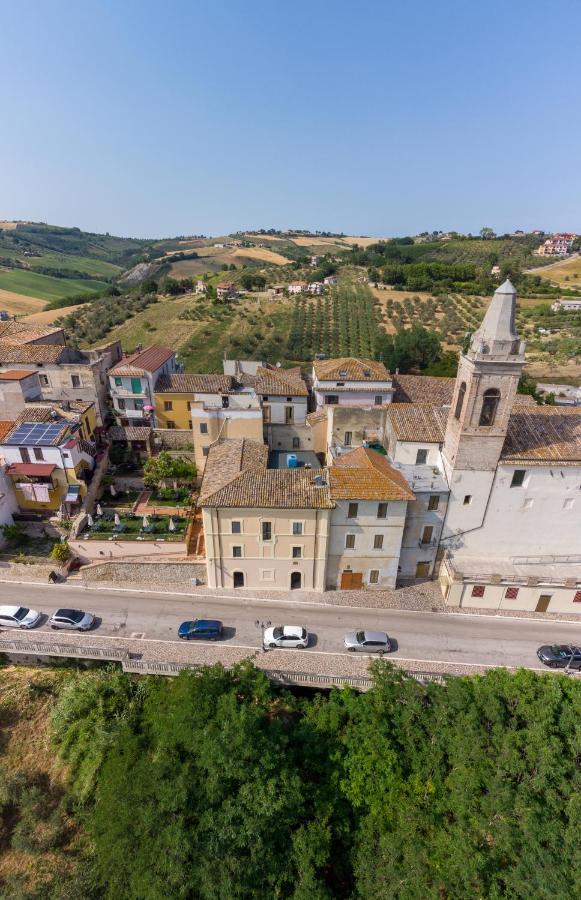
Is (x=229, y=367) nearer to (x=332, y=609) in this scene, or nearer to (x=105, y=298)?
(x=332, y=609)

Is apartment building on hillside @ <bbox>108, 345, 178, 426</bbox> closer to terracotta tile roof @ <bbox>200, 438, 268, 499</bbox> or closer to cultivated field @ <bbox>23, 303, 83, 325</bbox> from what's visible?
terracotta tile roof @ <bbox>200, 438, 268, 499</bbox>

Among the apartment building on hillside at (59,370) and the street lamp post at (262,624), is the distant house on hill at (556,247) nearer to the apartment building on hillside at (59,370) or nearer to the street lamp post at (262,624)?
the apartment building on hillside at (59,370)

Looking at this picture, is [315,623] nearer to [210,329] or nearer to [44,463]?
[44,463]

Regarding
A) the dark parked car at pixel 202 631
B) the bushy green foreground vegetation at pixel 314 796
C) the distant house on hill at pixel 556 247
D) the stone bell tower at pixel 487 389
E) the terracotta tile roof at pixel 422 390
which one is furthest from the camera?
the distant house on hill at pixel 556 247

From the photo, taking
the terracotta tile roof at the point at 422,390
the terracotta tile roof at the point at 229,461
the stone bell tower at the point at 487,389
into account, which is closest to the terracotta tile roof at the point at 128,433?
the terracotta tile roof at the point at 229,461

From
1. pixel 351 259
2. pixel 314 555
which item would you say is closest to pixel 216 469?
pixel 314 555

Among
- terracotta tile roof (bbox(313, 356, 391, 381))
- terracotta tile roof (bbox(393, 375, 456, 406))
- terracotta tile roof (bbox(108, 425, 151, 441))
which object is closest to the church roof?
terracotta tile roof (bbox(393, 375, 456, 406))
